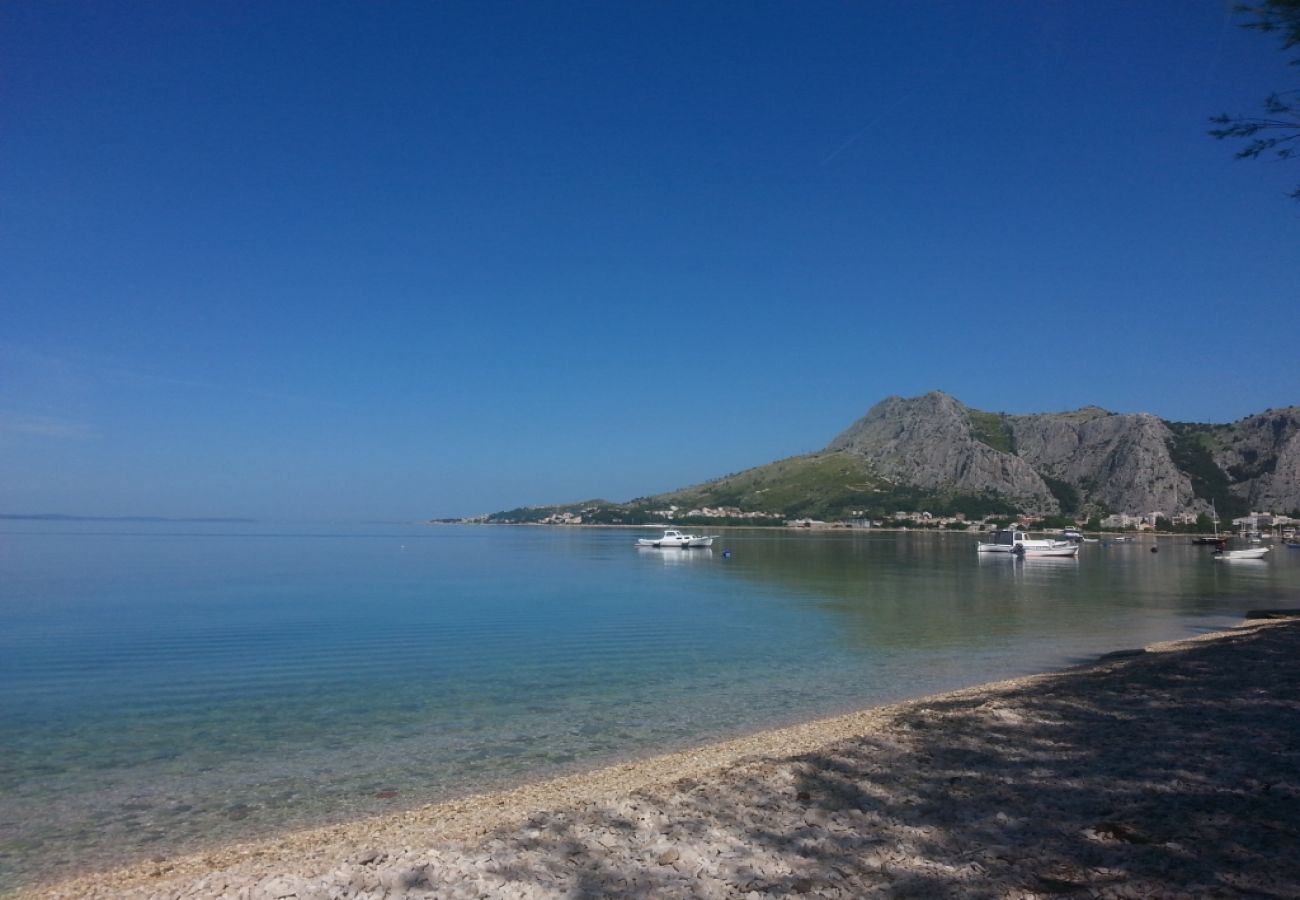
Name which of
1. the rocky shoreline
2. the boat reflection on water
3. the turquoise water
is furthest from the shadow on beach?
the boat reflection on water

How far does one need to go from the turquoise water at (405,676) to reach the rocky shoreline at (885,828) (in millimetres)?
2492

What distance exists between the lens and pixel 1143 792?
25.7 feet

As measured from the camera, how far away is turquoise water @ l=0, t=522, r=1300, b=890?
39.4 ft

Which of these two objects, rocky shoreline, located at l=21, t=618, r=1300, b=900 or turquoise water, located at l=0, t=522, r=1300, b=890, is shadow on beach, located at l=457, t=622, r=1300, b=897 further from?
turquoise water, located at l=0, t=522, r=1300, b=890

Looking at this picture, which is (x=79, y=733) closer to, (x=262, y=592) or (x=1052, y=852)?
(x=1052, y=852)

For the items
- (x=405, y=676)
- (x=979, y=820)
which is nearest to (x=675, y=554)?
(x=405, y=676)

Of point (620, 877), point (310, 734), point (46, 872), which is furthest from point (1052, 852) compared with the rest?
point (310, 734)

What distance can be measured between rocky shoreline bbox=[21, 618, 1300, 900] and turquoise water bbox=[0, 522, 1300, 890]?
8.18 feet

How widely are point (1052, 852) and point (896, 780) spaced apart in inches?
94.4

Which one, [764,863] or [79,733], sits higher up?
[764,863]

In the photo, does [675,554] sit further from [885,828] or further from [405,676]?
[885,828]

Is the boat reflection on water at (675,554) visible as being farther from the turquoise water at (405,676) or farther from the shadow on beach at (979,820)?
the shadow on beach at (979,820)

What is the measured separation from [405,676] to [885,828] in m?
17.5

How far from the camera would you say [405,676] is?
22.0 meters
